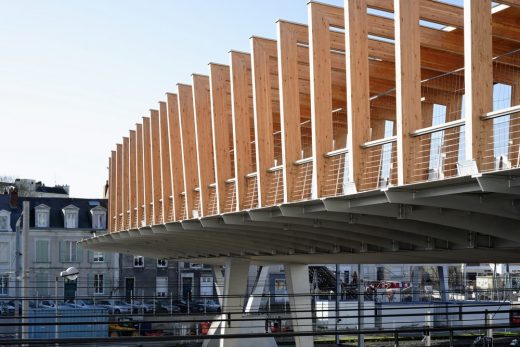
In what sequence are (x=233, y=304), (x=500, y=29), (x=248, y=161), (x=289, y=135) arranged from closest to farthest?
(x=500, y=29) → (x=289, y=135) → (x=248, y=161) → (x=233, y=304)

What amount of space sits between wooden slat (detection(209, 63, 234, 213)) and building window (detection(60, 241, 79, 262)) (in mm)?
47608

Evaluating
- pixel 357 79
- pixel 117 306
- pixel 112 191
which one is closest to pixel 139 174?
pixel 112 191

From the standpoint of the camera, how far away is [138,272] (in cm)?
7512

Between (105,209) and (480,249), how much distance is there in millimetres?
57580

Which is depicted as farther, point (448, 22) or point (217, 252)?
point (217, 252)

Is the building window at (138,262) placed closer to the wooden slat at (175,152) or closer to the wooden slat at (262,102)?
the wooden slat at (175,152)

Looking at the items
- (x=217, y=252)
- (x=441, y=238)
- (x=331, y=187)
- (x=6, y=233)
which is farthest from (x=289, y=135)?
(x=6, y=233)

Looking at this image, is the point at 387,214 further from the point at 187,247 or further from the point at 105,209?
the point at 105,209

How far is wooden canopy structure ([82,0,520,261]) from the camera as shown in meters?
15.6

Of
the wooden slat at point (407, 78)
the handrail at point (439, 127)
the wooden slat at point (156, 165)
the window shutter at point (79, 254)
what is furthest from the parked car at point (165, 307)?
the handrail at point (439, 127)

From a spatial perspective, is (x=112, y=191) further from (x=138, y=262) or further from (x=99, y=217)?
(x=99, y=217)

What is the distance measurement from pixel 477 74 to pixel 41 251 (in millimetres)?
60747

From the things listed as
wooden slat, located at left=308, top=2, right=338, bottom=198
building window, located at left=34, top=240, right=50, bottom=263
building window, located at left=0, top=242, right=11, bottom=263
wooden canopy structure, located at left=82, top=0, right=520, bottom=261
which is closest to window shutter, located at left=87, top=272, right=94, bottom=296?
building window, located at left=34, top=240, right=50, bottom=263

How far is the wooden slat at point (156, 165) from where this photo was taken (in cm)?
3647
